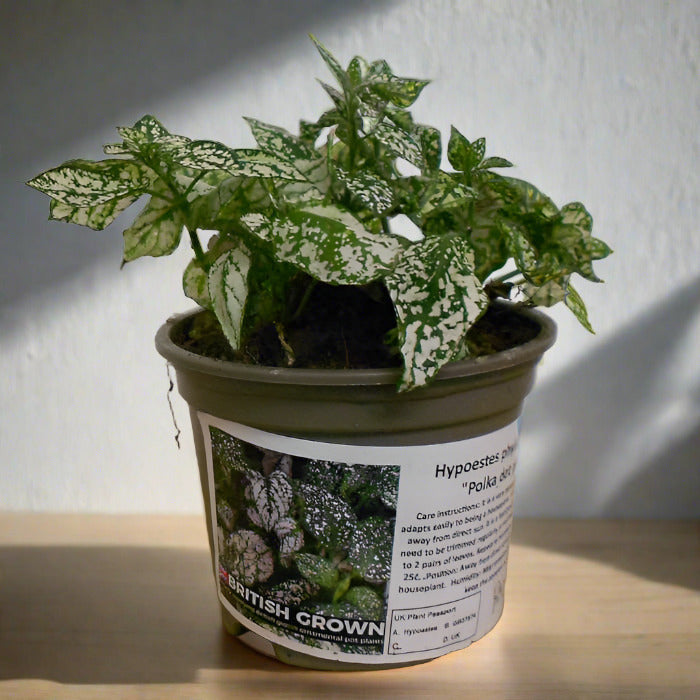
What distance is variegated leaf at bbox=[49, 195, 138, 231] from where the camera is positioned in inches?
21.4

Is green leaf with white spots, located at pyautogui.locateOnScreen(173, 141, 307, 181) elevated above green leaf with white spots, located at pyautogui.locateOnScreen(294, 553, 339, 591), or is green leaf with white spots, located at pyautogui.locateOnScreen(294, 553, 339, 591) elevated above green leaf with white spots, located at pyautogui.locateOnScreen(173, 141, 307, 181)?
green leaf with white spots, located at pyautogui.locateOnScreen(173, 141, 307, 181)

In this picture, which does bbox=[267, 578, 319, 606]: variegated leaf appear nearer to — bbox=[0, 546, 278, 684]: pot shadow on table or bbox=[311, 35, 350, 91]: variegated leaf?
bbox=[0, 546, 278, 684]: pot shadow on table

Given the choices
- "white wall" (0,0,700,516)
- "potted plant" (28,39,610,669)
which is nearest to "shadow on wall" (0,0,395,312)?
"white wall" (0,0,700,516)

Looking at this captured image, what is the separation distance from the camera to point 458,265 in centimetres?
49

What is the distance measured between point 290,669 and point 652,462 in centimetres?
56

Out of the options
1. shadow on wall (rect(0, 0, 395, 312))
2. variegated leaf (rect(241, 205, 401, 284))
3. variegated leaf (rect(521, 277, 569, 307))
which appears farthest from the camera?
shadow on wall (rect(0, 0, 395, 312))

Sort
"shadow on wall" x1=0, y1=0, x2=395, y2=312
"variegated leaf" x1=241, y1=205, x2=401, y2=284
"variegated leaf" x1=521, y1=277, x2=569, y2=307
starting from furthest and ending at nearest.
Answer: "shadow on wall" x1=0, y1=0, x2=395, y2=312, "variegated leaf" x1=521, y1=277, x2=569, y2=307, "variegated leaf" x1=241, y1=205, x2=401, y2=284

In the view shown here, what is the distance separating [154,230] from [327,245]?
0.52 feet

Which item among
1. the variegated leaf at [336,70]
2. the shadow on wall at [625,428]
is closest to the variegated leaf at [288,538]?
the variegated leaf at [336,70]

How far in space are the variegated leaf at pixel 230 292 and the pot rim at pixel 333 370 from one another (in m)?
0.03

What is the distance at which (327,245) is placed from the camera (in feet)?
1.56

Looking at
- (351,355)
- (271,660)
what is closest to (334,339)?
(351,355)

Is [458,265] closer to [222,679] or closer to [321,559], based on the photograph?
[321,559]

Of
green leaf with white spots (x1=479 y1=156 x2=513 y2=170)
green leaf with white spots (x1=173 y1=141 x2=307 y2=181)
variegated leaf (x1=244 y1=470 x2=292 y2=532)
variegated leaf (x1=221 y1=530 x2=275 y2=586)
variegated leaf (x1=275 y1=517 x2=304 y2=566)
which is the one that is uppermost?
green leaf with white spots (x1=479 y1=156 x2=513 y2=170)
